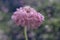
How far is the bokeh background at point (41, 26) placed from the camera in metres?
2.09

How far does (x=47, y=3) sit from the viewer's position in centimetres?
215

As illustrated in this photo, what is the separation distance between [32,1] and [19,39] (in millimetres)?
402

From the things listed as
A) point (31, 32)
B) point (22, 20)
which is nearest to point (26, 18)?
point (22, 20)

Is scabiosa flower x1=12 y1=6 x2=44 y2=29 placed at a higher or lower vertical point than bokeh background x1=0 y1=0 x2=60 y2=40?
lower

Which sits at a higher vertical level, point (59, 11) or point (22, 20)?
point (59, 11)

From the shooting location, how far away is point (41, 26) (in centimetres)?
210

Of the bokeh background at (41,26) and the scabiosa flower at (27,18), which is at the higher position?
the bokeh background at (41,26)

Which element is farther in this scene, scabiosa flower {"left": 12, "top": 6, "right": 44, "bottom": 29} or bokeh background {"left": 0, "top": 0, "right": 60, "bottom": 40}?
bokeh background {"left": 0, "top": 0, "right": 60, "bottom": 40}

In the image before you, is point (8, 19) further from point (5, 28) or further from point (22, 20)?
point (22, 20)

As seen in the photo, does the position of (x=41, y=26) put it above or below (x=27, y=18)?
above

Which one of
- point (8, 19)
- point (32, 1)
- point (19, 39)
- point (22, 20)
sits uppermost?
point (32, 1)

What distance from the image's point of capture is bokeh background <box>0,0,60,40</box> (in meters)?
2.09

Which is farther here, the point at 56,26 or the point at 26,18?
the point at 56,26

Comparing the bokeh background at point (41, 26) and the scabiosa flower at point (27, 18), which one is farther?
the bokeh background at point (41, 26)
